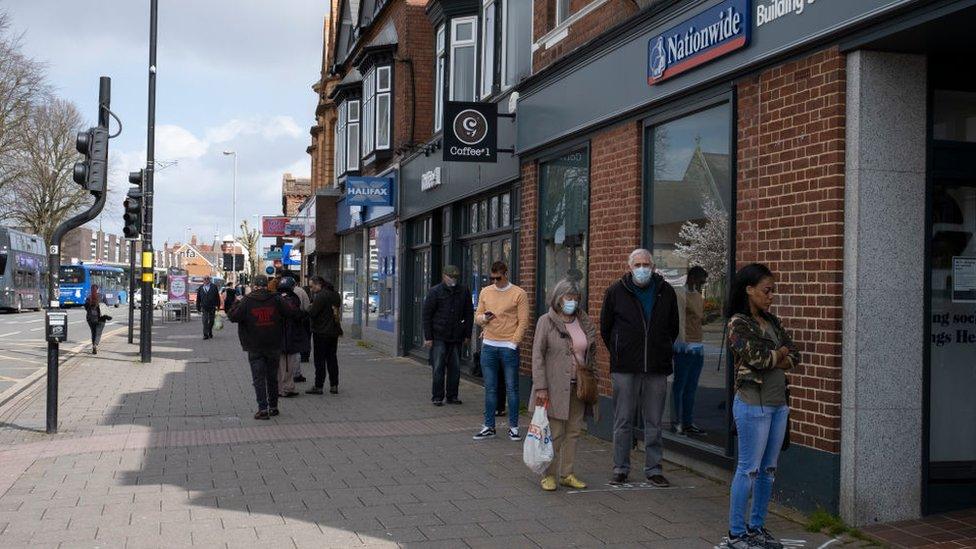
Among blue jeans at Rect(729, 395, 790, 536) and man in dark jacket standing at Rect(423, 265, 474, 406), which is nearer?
blue jeans at Rect(729, 395, 790, 536)

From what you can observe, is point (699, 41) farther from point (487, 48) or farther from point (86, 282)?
point (86, 282)

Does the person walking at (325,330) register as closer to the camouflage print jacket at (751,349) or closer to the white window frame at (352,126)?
the camouflage print jacket at (751,349)

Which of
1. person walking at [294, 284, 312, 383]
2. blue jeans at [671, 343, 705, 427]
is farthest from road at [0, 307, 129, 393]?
blue jeans at [671, 343, 705, 427]

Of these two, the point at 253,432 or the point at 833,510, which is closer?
the point at 833,510

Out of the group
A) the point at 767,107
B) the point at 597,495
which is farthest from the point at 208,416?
the point at 767,107

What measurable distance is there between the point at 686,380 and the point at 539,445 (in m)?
1.91

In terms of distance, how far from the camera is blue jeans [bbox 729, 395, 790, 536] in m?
5.40

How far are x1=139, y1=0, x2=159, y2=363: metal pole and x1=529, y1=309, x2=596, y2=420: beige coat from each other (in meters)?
12.6

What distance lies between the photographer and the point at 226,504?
22.3 ft

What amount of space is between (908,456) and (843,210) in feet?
5.31

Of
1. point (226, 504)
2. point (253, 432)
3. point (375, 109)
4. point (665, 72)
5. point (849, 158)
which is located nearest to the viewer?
point (849, 158)

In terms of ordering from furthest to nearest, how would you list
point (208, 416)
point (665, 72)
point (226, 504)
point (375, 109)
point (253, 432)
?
point (375, 109) < point (208, 416) < point (253, 432) < point (665, 72) < point (226, 504)

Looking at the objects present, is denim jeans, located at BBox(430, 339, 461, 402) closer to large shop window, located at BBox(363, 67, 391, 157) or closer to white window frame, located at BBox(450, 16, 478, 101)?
white window frame, located at BBox(450, 16, 478, 101)

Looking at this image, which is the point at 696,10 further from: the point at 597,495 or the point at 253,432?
the point at 253,432
